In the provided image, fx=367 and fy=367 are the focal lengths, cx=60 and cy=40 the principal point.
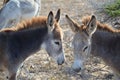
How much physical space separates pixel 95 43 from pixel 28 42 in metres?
1.20

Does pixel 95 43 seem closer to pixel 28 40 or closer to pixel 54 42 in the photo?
pixel 54 42

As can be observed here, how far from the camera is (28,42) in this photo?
660cm

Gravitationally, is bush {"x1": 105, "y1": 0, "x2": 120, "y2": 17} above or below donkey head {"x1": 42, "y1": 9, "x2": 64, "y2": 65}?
below

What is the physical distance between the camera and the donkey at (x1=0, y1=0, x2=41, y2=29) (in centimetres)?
890

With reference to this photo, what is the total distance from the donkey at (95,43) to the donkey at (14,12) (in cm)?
280

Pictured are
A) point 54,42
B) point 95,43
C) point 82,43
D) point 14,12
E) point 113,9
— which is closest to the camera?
point 82,43

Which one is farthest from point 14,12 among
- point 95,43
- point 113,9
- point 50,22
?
point 113,9

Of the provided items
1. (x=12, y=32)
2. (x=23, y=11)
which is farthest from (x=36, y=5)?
(x=12, y=32)

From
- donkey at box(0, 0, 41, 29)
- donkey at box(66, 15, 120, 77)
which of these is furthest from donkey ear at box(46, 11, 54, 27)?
donkey at box(0, 0, 41, 29)

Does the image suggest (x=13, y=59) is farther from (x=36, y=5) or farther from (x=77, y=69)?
(x=36, y=5)

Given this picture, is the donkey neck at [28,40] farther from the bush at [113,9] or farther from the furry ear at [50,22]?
the bush at [113,9]

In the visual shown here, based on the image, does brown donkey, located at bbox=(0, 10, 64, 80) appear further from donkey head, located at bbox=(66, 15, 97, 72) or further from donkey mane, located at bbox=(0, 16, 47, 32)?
donkey head, located at bbox=(66, 15, 97, 72)

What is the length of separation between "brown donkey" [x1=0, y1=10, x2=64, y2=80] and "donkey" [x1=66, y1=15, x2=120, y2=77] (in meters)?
0.35

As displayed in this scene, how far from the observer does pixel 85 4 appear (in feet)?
A: 44.0
